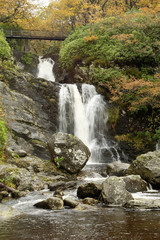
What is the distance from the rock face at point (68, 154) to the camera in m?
10.7

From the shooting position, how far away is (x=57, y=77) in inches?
861

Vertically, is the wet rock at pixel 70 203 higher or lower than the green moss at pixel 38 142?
lower

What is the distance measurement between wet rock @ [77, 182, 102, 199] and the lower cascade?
755 cm

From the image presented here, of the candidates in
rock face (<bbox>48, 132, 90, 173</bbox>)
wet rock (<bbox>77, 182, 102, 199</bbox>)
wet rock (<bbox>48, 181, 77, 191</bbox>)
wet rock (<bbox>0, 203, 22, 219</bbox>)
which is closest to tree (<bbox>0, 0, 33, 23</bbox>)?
rock face (<bbox>48, 132, 90, 173</bbox>)

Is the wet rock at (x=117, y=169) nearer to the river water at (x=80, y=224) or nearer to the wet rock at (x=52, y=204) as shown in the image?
the river water at (x=80, y=224)

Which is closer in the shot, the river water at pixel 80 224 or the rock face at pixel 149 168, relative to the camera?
the river water at pixel 80 224

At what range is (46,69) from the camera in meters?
24.8

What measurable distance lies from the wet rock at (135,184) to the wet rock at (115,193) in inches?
46.6

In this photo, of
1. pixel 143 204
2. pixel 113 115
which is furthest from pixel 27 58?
pixel 143 204

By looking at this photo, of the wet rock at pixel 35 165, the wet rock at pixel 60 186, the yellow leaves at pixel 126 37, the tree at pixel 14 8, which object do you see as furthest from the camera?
the tree at pixel 14 8

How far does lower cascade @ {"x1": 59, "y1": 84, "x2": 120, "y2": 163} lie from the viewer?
15.8 m

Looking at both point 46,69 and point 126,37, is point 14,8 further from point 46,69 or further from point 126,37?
point 126,37

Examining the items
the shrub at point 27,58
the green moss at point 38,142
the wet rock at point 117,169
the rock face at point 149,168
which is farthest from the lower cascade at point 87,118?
the shrub at point 27,58

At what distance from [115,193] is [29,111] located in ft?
30.8
